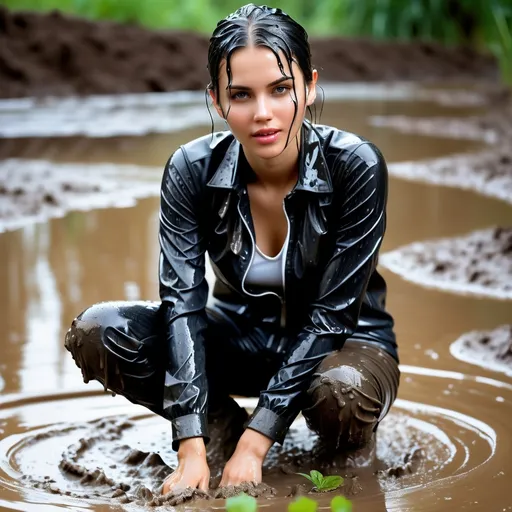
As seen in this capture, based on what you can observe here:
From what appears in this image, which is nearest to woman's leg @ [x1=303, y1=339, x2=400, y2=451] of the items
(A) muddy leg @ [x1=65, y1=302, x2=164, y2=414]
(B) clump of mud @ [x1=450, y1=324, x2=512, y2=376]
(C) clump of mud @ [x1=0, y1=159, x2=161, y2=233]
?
(A) muddy leg @ [x1=65, y1=302, x2=164, y2=414]

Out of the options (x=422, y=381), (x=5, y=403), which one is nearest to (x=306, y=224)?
(x=422, y=381)

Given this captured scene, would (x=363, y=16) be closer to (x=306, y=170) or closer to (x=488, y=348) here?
(x=488, y=348)

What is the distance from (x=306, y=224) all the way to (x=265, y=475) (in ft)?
2.10

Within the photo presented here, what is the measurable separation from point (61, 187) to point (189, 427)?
447 cm

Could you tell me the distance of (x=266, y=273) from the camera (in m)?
A: 2.85

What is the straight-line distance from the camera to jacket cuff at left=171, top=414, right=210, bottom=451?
8.71ft

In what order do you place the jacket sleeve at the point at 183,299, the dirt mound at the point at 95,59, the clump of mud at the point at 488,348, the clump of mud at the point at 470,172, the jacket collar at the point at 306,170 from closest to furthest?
the jacket sleeve at the point at 183,299, the jacket collar at the point at 306,170, the clump of mud at the point at 488,348, the clump of mud at the point at 470,172, the dirt mound at the point at 95,59

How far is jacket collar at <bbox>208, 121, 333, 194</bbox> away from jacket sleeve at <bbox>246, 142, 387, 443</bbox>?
44mm

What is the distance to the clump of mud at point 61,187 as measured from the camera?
20.7 ft

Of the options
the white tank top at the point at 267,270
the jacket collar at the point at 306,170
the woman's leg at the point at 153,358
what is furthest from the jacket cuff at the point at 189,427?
the jacket collar at the point at 306,170

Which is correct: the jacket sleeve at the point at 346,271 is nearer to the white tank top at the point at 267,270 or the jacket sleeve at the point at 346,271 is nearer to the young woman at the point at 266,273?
the young woman at the point at 266,273

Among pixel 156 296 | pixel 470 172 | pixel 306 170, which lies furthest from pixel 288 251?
pixel 470 172

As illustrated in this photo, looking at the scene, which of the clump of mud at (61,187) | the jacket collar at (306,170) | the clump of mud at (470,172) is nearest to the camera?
the jacket collar at (306,170)

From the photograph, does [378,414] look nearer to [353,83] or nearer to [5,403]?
[5,403]
